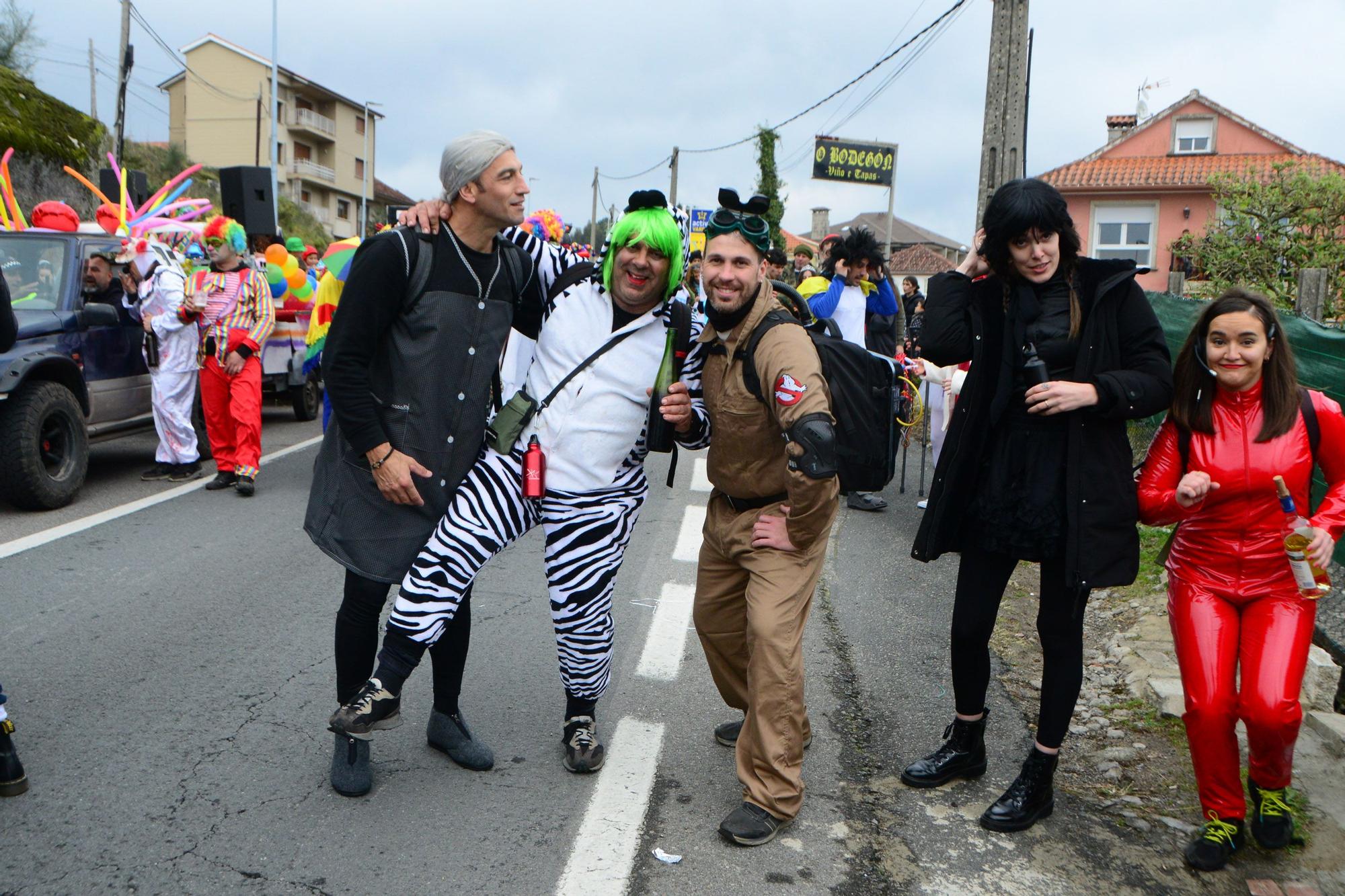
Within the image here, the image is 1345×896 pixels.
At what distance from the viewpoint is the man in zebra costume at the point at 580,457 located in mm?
3119

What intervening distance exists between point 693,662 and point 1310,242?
32.1 feet

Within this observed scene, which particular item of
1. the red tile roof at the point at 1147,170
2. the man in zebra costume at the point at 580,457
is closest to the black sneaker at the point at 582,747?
the man in zebra costume at the point at 580,457

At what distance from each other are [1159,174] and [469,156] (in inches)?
1454

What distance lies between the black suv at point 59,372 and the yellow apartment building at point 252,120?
52354 millimetres

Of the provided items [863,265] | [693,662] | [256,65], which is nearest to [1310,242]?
[863,265]

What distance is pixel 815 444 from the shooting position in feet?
9.57

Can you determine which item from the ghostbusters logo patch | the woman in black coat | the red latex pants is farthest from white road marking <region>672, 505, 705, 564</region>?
the red latex pants

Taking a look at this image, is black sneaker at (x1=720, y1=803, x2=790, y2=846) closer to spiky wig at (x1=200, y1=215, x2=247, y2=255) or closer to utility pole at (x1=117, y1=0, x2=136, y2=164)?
spiky wig at (x1=200, y1=215, x2=247, y2=255)

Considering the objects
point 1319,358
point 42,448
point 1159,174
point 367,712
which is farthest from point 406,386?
point 1159,174

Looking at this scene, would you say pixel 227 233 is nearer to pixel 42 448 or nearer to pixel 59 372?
pixel 59 372

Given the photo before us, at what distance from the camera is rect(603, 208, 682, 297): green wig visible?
10.2 feet

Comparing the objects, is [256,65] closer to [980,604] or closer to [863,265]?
[863,265]

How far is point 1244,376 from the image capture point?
121 inches

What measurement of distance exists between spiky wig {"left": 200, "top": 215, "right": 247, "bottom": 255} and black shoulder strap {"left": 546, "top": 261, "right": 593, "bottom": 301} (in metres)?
5.57
